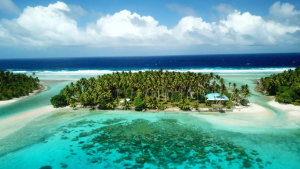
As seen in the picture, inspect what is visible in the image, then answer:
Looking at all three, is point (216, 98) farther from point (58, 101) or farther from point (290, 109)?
point (58, 101)

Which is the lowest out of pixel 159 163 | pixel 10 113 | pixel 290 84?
pixel 159 163

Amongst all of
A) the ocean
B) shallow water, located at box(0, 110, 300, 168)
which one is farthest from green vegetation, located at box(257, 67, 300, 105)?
shallow water, located at box(0, 110, 300, 168)

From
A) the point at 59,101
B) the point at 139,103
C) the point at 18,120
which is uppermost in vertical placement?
the point at 59,101

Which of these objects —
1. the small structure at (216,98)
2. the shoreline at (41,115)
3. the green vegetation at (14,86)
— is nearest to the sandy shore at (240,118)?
the shoreline at (41,115)

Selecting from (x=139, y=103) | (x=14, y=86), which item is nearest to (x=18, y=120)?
(x=139, y=103)

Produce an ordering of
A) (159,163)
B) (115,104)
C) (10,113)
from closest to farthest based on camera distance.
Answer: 1. (159,163)
2. (10,113)
3. (115,104)

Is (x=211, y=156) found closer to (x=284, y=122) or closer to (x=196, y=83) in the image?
(x=284, y=122)

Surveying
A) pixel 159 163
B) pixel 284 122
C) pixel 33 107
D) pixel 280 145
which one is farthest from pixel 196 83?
pixel 33 107
